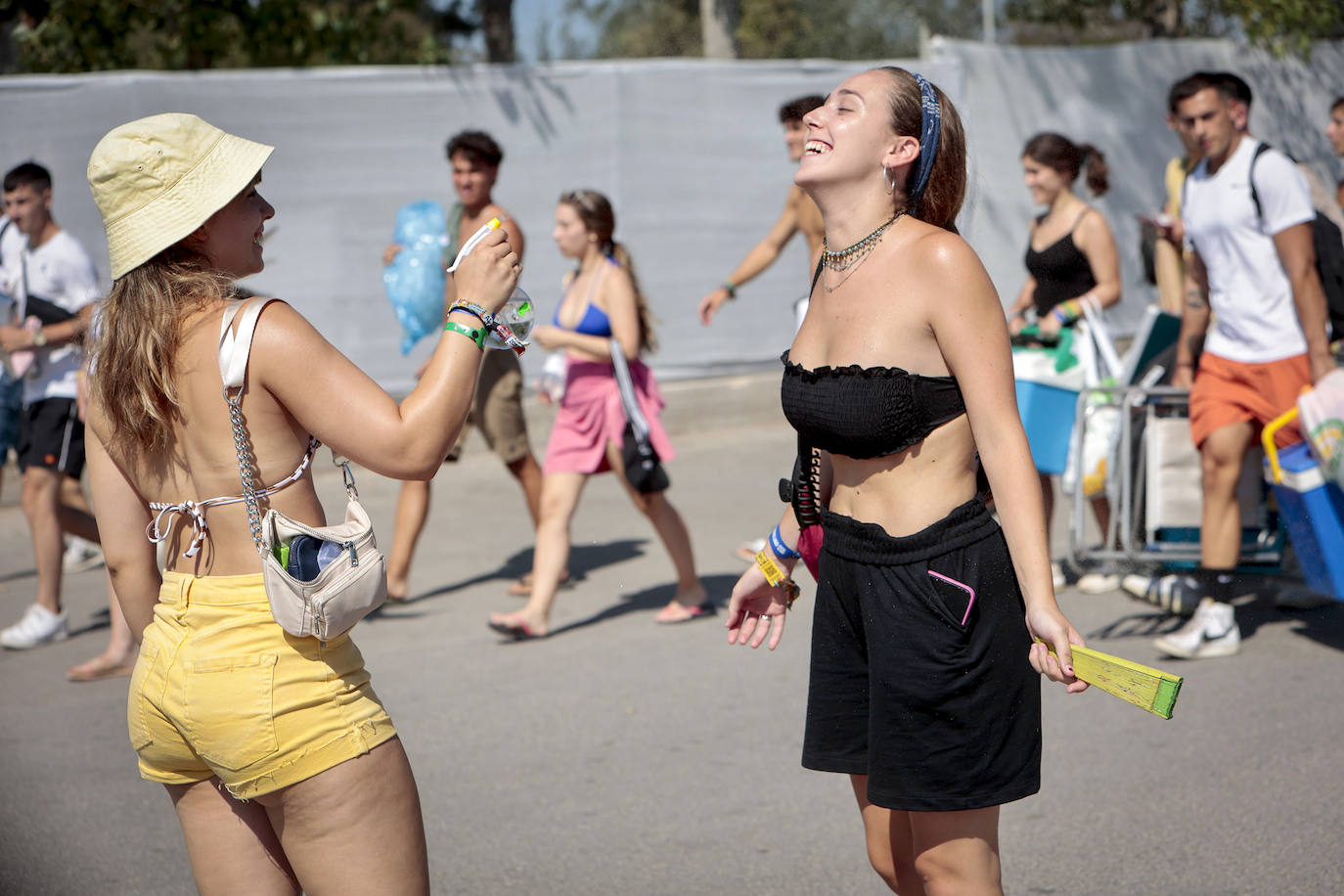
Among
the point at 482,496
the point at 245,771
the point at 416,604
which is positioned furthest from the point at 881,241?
the point at 482,496

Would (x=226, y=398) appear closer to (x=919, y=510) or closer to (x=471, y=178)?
(x=919, y=510)

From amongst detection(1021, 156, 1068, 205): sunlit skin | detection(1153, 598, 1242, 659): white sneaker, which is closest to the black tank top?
detection(1021, 156, 1068, 205): sunlit skin

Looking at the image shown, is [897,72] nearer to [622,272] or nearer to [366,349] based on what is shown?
[622,272]

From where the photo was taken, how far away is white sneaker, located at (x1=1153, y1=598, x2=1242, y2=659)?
5348 millimetres

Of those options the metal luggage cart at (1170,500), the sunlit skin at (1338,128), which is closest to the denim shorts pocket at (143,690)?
the metal luggage cart at (1170,500)

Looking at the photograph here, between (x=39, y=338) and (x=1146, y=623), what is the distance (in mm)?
4946

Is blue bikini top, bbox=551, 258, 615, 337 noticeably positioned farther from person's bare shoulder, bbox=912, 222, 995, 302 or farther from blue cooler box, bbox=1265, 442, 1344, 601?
person's bare shoulder, bbox=912, 222, 995, 302

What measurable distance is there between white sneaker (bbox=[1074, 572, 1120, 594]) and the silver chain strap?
4967 millimetres

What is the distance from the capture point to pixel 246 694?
220 centimetres

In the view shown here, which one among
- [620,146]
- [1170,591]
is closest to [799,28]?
[620,146]

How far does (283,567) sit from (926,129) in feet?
4.60

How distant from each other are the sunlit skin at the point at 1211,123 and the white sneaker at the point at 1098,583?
2043mm

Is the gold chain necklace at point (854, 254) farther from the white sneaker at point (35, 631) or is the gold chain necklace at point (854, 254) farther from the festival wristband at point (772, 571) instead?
the white sneaker at point (35, 631)

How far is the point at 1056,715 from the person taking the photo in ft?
15.9
